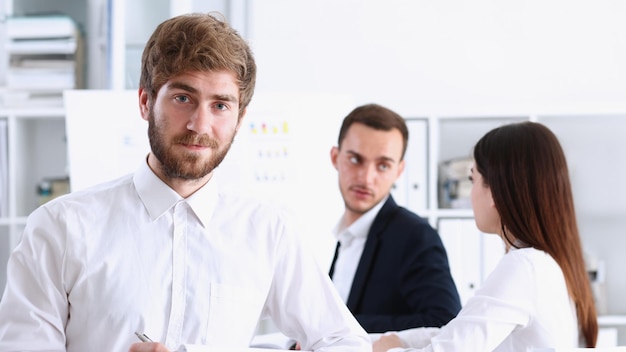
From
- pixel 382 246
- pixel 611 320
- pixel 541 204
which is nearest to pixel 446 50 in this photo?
pixel 611 320

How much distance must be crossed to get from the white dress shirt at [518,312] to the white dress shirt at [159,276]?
0.78ft

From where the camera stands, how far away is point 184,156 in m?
1.64

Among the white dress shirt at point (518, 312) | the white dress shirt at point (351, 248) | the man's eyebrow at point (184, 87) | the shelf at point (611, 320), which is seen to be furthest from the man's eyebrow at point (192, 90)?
the shelf at point (611, 320)

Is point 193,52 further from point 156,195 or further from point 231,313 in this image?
point 231,313

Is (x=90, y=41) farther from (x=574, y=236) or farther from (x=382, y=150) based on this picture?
(x=574, y=236)

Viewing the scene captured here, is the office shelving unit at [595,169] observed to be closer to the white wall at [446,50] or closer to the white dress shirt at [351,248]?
the white wall at [446,50]

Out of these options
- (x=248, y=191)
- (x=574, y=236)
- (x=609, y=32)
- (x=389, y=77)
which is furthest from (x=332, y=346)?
(x=609, y=32)

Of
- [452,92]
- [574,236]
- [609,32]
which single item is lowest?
[574,236]

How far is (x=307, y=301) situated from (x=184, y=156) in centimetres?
40

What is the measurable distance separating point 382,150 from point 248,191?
79 cm

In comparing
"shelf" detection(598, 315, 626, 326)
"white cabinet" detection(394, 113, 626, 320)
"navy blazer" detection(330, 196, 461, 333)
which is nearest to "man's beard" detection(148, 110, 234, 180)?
"navy blazer" detection(330, 196, 461, 333)

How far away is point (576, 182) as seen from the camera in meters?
4.21

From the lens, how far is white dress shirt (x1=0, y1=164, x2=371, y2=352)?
155cm

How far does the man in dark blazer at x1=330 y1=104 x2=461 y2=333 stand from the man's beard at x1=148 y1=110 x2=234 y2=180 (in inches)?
35.1
